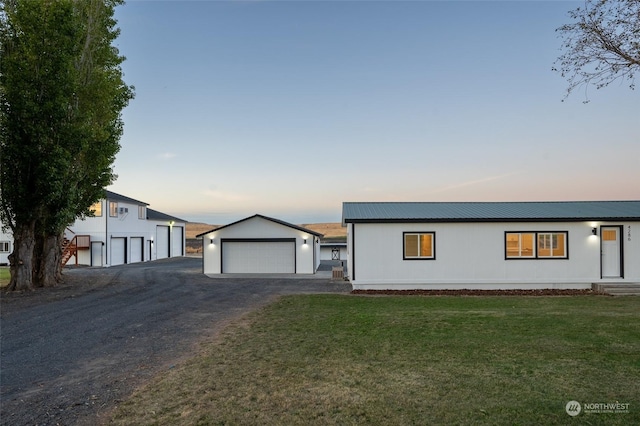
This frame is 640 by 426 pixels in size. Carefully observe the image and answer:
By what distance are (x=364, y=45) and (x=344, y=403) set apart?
19.7 m

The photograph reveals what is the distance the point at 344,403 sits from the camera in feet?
14.9

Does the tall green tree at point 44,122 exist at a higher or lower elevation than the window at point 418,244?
higher

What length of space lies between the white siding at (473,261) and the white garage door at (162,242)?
27498mm

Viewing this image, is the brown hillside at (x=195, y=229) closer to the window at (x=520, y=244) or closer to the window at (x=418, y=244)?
the window at (x=418, y=244)

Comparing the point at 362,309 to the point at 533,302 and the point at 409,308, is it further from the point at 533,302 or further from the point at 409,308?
the point at 533,302

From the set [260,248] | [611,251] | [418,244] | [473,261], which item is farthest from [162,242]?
[611,251]

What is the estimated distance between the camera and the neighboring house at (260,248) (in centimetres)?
2334

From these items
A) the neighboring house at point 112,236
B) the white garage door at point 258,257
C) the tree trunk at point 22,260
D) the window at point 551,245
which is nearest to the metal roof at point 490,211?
the window at point 551,245

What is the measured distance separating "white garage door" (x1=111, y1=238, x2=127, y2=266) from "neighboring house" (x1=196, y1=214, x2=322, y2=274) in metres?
11.5

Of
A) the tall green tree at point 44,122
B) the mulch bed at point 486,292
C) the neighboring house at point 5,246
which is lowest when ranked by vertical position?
the mulch bed at point 486,292

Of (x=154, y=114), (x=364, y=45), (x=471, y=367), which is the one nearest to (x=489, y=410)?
(x=471, y=367)

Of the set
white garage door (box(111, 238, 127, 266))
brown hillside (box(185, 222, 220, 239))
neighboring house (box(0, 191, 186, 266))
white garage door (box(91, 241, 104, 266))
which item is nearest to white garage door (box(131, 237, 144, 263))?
neighboring house (box(0, 191, 186, 266))

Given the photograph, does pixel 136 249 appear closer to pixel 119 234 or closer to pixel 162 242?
pixel 119 234

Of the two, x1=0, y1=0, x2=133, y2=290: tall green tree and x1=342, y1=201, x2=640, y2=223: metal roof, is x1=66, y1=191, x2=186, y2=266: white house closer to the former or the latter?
x1=0, y1=0, x2=133, y2=290: tall green tree
